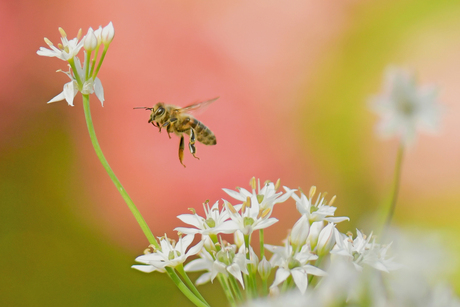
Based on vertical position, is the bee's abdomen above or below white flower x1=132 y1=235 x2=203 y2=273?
above

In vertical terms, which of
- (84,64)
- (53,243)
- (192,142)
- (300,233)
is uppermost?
(84,64)

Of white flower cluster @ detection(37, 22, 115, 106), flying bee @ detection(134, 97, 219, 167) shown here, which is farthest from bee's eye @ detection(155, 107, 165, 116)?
white flower cluster @ detection(37, 22, 115, 106)

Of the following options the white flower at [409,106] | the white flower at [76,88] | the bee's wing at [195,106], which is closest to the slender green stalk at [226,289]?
the white flower at [76,88]

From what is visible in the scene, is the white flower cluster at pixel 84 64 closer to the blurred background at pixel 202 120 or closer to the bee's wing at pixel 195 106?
the bee's wing at pixel 195 106

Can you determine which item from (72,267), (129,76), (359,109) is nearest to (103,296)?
(72,267)

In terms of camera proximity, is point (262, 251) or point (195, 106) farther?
point (195, 106)

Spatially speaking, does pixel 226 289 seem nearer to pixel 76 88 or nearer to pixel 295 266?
pixel 295 266

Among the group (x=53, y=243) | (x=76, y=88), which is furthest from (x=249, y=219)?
(x=53, y=243)

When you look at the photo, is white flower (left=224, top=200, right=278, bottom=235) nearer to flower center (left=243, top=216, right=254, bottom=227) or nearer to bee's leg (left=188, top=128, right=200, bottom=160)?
flower center (left=243, top=216, right=254, bottom=227)
